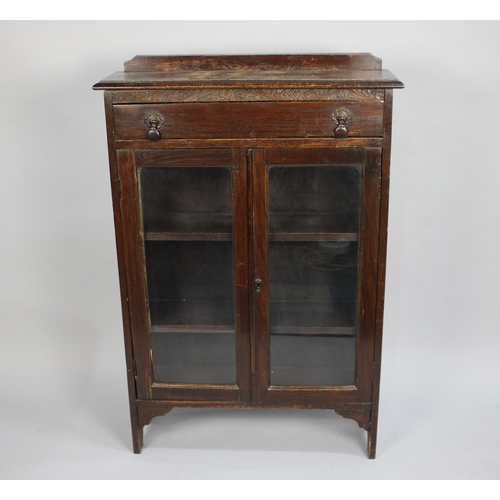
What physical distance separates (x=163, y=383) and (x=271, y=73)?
3.85 ft

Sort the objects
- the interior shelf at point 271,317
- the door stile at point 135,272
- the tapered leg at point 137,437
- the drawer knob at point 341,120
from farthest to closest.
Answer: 1. the tapered leg at point 137,437
2. the interior shelf at point 271,317
3. the door stile at point 135,272
4. the drawer knob at point 341,120

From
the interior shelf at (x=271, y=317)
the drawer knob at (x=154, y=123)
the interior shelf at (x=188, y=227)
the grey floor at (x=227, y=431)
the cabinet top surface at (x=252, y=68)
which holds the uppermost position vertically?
the cabinet top surface at (x=252, y=68)

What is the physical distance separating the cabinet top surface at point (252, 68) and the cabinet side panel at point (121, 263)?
14 centimetres

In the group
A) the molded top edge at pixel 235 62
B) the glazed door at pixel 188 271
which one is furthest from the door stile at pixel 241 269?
the molded top edge at pixel 235 62

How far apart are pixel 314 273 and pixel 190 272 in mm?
432

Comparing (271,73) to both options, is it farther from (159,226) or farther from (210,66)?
(159,226)

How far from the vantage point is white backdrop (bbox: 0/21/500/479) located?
2850mm

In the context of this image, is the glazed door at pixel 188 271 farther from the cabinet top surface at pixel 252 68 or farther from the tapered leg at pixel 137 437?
the cabinet top surface at pixel 252 68

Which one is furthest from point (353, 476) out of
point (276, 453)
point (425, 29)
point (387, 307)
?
point (425, 29)

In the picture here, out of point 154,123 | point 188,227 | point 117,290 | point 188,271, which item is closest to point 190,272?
point 188,271

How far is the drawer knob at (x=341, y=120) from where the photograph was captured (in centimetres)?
241

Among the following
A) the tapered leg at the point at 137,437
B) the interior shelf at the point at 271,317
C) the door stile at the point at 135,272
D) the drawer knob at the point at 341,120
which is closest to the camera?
the drawer knob at the point at 341,120

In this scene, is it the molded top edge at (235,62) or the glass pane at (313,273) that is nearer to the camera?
the glass pane at (313,273)

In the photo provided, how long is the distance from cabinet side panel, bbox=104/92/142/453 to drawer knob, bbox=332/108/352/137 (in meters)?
0.71
